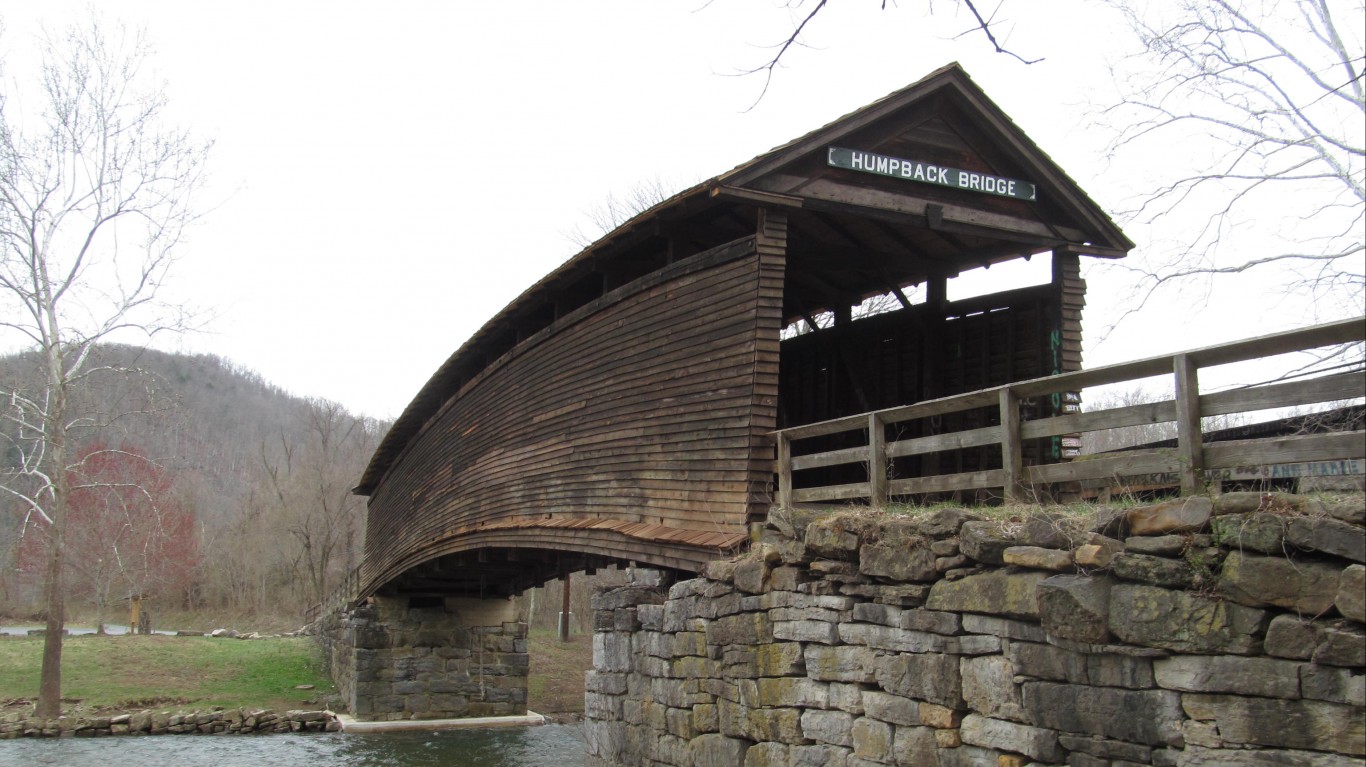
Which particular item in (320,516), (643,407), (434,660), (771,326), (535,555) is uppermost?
(771,326)

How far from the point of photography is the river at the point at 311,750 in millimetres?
16547

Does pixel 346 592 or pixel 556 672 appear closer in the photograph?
pixel 346 592

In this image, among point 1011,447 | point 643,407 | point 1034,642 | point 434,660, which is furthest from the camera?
point 434,660

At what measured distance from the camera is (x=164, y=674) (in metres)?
23.9

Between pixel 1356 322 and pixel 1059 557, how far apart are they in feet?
6.12

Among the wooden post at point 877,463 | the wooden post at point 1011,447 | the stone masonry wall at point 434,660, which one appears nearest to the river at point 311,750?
the stone masonry wall at point 434,660

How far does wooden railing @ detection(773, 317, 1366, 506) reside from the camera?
492cm

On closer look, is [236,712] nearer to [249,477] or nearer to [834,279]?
[834,279]

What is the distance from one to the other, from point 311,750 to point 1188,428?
1672 cm

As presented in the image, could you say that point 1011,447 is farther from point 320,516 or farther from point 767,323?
point 320,516

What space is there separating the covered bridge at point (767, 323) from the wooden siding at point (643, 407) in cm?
2

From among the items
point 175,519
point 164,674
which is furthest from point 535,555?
point 175,519

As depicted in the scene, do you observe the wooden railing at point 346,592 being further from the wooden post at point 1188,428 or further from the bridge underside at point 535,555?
the wooden post at point 1188,428

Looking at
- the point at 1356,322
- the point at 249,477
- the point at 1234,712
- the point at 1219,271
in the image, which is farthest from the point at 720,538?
the point at 249,477
